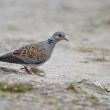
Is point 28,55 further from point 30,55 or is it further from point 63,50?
point 63,50

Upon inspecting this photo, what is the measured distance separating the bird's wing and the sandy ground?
8.9 inches

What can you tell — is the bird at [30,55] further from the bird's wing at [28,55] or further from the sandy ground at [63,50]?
the sandy ground at [63,50]

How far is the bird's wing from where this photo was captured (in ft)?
38.6

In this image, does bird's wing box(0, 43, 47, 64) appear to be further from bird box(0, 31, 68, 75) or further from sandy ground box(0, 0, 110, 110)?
sandy ground box(0, 0, 110, 110)

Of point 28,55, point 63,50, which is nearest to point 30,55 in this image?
point 28,55

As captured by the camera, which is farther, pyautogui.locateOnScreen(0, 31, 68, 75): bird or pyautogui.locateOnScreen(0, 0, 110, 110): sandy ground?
pyautogui.locateOnScreen(0, 31, 68, 75): bird

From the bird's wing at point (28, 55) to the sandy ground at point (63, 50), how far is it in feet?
0.74

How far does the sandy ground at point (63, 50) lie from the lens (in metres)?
10.1

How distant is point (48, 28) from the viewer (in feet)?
74.8

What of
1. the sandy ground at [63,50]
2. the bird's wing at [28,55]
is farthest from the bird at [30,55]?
the sandy ground at [63,50]

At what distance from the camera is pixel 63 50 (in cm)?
1730

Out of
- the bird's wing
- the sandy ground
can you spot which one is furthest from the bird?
the sandy ground

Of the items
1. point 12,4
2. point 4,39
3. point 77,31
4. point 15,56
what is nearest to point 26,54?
point 15,56

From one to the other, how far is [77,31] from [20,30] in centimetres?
177
